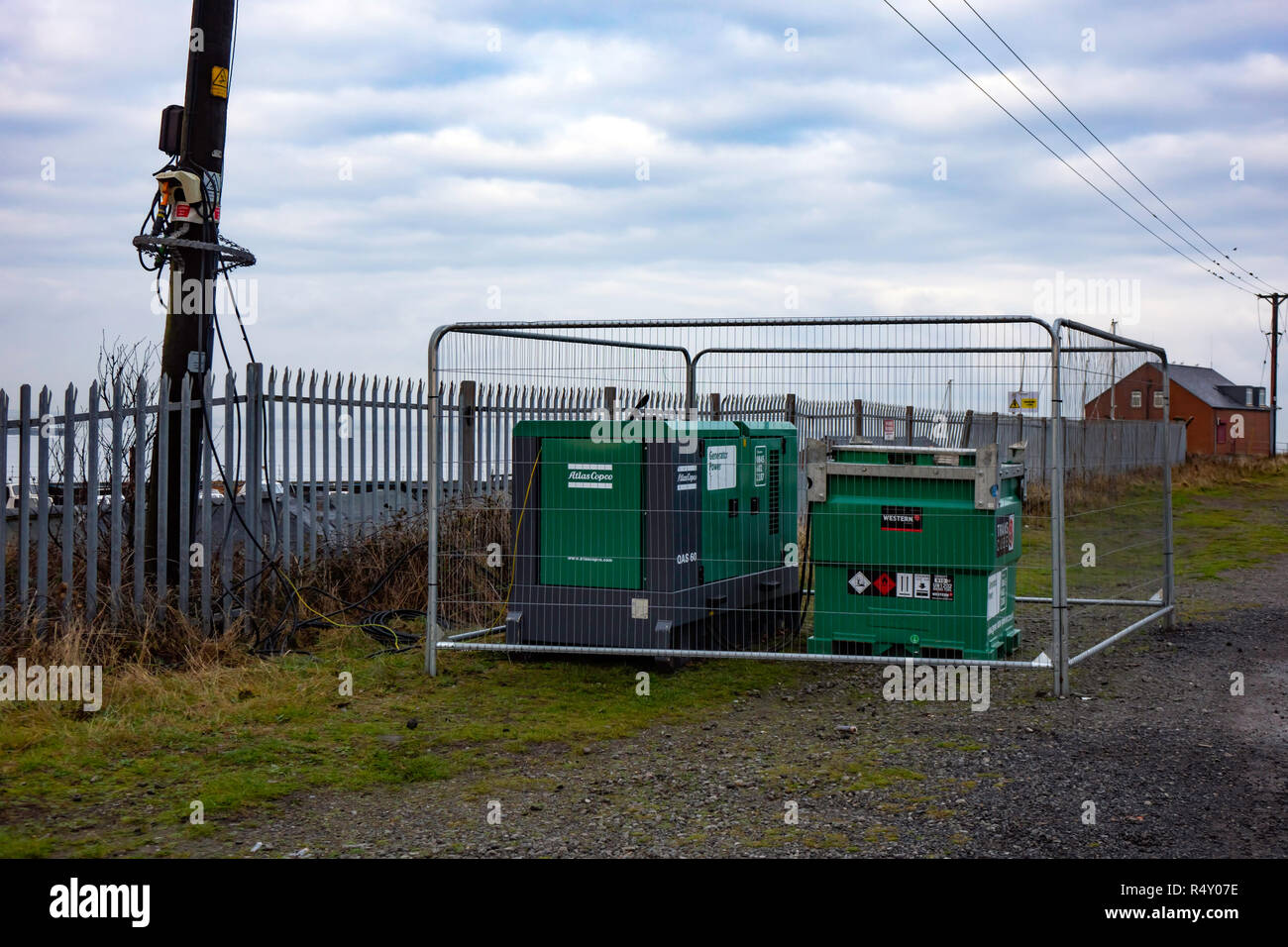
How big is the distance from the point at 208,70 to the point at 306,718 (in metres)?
5.48

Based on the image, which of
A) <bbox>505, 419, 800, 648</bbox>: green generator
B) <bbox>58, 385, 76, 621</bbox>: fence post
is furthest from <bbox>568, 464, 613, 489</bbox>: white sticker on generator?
<bbox>58, 385, 76, 621</bbox>: fence post

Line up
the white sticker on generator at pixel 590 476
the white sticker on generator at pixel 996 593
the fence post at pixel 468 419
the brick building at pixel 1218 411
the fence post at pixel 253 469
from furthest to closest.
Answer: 1. the brick building at pixel 1218 411
2. the fence post at pixel 468 419
3. the fence post at pixel 253 469
4. the white sticker on generator at pixel 590 476
5. the white sticker on generator at pixel 996 593

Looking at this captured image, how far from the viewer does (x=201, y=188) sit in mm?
9367

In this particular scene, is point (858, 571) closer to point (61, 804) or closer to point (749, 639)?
point (749, 639)

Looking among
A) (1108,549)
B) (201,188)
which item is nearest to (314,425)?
(201,188)

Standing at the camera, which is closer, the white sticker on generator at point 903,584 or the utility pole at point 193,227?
the white sticker on generator at point 903,584

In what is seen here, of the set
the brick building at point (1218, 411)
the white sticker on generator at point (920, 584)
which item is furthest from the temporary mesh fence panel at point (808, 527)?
the brick building at point (1218, 411)

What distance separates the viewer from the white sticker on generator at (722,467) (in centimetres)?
877

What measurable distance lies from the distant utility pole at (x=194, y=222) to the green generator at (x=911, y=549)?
4.82m

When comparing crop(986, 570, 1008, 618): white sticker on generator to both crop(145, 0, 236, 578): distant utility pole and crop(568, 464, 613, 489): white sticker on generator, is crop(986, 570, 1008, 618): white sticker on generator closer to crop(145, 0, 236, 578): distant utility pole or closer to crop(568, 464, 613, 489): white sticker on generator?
crop(568, 464, 613, 489): white sticker on generator

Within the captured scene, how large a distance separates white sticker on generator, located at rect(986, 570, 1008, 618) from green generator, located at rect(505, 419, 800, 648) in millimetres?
1770

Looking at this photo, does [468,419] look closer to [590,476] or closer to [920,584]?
[590,476]

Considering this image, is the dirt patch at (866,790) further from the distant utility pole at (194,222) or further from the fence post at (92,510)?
the distant utility pole at (194,222)

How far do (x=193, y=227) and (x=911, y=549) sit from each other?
A: 6.20 meters
